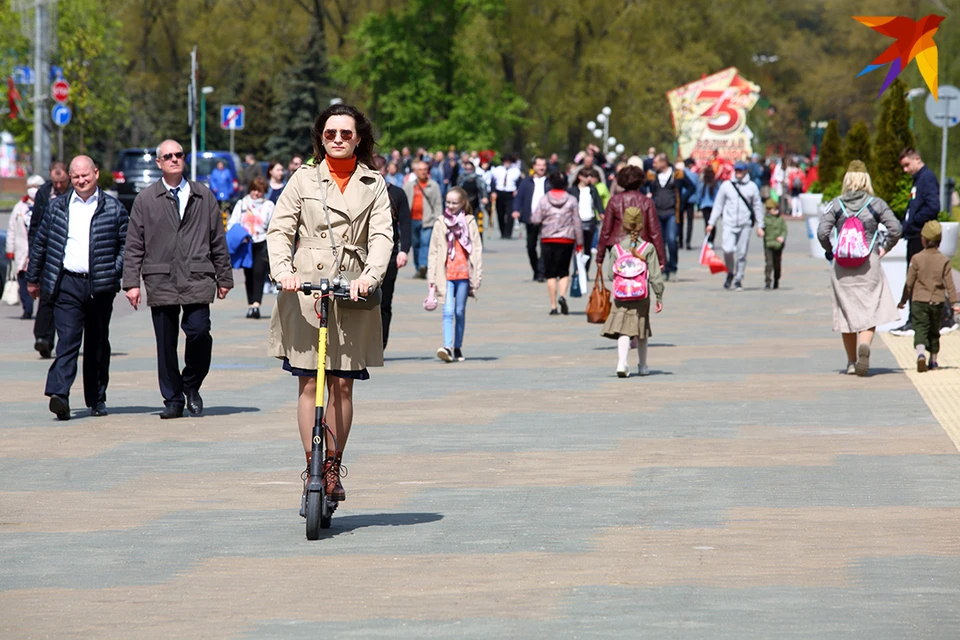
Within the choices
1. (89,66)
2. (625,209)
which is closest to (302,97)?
(89,66)

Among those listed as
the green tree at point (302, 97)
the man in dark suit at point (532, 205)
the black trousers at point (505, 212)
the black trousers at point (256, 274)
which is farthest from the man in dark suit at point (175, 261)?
the green tree at point (302, 97)

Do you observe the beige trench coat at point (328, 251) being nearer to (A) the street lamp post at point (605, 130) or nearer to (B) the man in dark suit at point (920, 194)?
(B) the man in dark suit at point (920, 194)

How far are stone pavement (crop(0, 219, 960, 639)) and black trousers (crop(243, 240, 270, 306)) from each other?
4932mm

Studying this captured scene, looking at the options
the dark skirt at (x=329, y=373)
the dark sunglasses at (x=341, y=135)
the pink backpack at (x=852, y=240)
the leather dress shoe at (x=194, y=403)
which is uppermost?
the dark sunglasses at (x=341, y=135)

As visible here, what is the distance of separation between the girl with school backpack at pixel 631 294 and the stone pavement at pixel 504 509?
0.31 meters

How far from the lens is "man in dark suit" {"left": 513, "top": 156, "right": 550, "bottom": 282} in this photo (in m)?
26.5

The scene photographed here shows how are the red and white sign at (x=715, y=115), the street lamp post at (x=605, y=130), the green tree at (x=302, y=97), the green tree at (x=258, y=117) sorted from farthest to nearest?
the green tree at (x=258, y=117)
the green tree at (x=302, y=97)
the street lamp post at (x=605, y=130)
the red and white sign at (x=715, y=115)

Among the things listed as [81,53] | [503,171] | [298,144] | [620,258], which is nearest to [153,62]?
[298,144]

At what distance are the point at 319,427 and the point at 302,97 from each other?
7867 cm

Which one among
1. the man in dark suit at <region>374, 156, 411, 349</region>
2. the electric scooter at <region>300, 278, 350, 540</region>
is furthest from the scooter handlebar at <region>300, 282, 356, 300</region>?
the man in dark suit at <region>374, 156, 411, 349</region>

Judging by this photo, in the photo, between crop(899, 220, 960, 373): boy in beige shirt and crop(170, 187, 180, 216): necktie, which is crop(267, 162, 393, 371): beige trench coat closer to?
crop(170, 187, 180, 216): necktie

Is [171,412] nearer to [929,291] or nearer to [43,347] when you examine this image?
[43,347]

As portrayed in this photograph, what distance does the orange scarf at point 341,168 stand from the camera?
7.69 meters

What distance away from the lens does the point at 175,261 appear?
1166 centimetres
